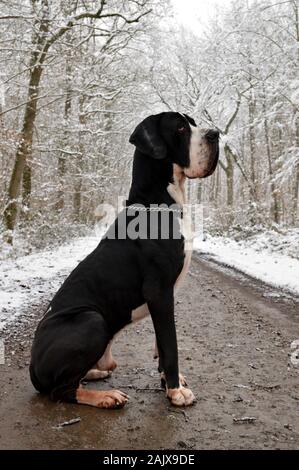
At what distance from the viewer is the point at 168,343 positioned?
289 centimetres

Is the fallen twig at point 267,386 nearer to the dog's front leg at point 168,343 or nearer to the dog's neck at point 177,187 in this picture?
the dog's front leg at point 168,343

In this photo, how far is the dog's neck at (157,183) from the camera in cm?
314

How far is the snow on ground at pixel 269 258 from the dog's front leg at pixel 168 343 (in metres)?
5.05

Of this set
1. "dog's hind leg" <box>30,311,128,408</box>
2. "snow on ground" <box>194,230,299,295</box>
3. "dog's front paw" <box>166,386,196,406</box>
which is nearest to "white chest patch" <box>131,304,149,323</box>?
"dog's hind leg" <box>30,311,128,408</box>

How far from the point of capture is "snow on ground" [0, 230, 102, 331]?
5.83 meters

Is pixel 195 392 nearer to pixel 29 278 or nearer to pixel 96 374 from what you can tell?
pixel 96 374

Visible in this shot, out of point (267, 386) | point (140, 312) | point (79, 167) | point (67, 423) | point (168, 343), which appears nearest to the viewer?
point (67, 423)

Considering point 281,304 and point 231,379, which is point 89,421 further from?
point 281,304

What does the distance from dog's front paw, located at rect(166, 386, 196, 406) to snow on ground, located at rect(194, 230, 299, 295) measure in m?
5.00

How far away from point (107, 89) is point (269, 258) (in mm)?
7805

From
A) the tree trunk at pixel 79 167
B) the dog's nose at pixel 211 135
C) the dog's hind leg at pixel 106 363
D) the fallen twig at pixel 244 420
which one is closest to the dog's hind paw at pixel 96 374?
the dog's hind leg at pixel 106 363

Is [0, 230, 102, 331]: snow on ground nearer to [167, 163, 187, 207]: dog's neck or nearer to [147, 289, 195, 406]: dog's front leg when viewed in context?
[147, 289, 195, 406]: dog's front leg

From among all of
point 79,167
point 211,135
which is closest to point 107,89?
point 79,167
